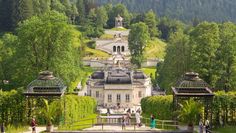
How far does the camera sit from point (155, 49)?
13225 centimetres

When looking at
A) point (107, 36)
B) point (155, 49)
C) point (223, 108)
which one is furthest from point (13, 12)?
point (223, 108)

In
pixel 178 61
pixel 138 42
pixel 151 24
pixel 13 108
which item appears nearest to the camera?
pixel 13 108

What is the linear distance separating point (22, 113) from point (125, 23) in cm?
12635

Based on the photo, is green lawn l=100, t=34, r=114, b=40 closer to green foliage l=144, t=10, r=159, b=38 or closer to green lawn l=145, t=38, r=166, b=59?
green foliage l=144, t=10, r=159, b=38

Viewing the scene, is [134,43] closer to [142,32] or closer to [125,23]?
[142,32]

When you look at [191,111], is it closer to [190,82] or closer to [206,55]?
[190,82]

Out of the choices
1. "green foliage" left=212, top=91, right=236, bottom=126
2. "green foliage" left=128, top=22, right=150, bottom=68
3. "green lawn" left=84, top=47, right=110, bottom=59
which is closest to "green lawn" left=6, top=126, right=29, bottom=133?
"green foliage" left=212, top=91, right=236, bottom=126

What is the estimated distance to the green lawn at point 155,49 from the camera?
411 feet

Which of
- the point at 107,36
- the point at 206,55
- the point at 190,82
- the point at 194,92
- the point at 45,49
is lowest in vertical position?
the point at 194,92

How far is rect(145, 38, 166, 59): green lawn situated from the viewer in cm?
12540

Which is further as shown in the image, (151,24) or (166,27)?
(166,27)

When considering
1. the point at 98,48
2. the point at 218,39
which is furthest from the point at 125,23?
the point at 218,39

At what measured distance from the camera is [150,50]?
427 feet

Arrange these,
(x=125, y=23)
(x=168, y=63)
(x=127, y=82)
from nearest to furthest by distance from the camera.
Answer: (x=168, y=63), (x=127, y=82), (x=125, y=23)
